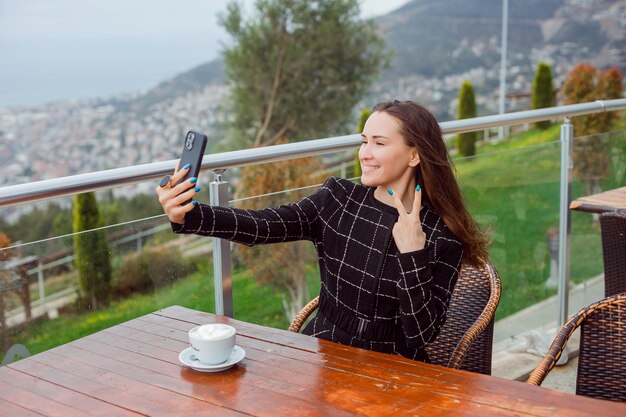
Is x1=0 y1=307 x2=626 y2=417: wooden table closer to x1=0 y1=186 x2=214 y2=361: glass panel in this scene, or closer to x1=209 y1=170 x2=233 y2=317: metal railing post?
x1=0 y1=186 x2=214 y2=361: glass panel

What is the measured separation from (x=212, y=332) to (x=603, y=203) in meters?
2.01

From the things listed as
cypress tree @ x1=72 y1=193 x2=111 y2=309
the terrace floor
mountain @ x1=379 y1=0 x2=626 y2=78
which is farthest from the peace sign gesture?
mountain @ x1=379 y1=0 x2=626 y2=78

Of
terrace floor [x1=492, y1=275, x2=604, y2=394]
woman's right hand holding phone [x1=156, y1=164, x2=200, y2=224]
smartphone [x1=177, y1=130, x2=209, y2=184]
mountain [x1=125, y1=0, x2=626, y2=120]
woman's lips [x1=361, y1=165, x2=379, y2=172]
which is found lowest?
terrace floor [x1=492, y1=275, x2=604, y2=394]

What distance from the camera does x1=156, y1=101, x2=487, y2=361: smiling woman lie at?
195 centimetres

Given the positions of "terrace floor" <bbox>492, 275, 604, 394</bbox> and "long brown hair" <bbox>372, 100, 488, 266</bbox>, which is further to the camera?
"terrace floor" <bbox>492, 275, 604, 394</bbox>

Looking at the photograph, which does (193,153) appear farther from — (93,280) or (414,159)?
(93,280)

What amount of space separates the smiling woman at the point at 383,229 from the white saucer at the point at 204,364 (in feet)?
1.23

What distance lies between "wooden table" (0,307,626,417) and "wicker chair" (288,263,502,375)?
63cm

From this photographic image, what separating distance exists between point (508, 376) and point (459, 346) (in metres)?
1.54

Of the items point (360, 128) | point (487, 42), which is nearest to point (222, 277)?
point (360, 128)

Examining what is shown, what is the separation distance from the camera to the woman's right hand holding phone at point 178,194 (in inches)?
72.4

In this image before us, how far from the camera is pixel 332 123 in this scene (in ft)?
64.4

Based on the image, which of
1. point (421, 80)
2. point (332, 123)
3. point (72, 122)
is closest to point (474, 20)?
point (421, 80)

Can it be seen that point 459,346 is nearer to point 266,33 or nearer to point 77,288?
point 77,288
